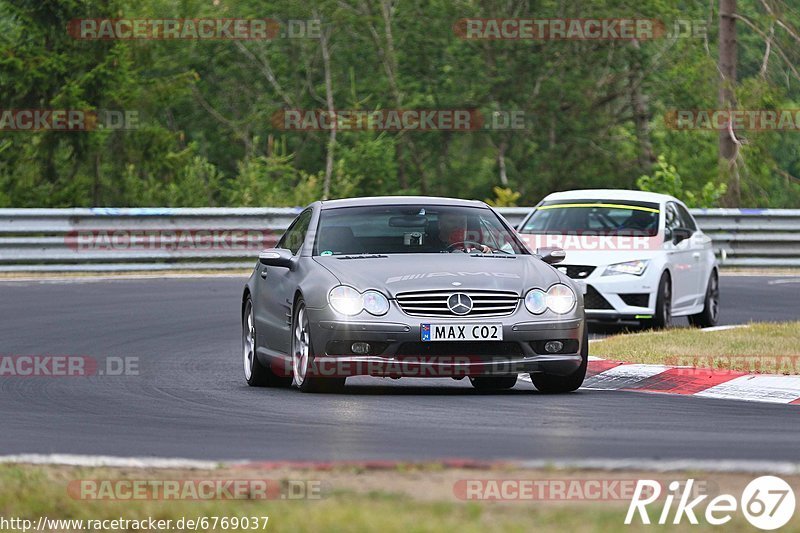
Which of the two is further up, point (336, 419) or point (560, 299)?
point (560, 299)

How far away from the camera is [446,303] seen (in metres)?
11.7

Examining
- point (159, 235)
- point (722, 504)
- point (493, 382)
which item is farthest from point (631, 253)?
point (722, 504)

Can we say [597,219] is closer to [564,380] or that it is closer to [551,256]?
[551,256]

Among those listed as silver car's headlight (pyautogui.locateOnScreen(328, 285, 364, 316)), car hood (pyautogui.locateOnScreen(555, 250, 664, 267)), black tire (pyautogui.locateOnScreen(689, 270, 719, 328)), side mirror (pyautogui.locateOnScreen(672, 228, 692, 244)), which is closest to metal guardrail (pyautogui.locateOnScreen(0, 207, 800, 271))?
black tire (pyautogui.locateOnScreen(689, 270, 719, 328))

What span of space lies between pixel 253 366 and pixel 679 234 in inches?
259

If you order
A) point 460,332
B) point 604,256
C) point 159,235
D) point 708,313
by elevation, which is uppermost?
point 460,332

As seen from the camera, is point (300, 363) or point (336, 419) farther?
point (300, 363)

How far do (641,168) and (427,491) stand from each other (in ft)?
157

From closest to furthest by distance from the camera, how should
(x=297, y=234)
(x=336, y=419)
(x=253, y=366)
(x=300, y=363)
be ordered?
(x=336, y=419), (x=300, y=363), (x=253, y=366), (x=297, y=234)

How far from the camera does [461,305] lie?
11.7m

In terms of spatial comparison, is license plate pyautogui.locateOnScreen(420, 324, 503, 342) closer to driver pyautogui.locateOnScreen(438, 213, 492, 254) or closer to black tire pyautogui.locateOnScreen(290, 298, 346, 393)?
black tire pyautogui.locateOnScreen(290, 298, 346, 393)

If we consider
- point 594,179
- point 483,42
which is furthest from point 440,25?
point 594,179

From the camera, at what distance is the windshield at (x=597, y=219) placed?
18844 millimetres

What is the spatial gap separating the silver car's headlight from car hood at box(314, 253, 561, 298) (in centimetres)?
5
